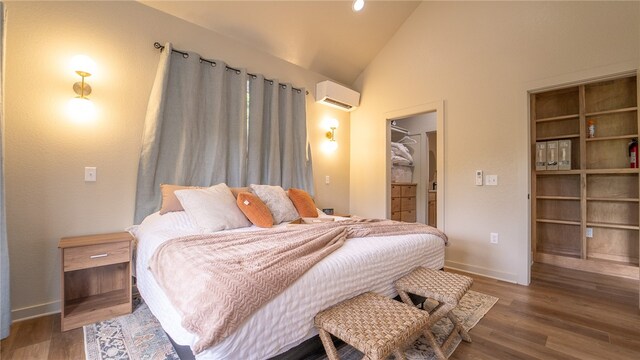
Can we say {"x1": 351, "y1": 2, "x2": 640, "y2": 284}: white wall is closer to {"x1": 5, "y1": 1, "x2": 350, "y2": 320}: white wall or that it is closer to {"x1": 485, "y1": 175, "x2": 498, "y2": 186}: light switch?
A: {"x1": 485, "y1": 175, "x2": 498, "y2": 186}: light switch

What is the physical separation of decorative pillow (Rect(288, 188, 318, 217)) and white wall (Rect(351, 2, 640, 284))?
167 centimetres

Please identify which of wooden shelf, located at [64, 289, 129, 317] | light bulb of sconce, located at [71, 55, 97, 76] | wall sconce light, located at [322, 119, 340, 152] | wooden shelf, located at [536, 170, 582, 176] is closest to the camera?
wooden shelf, located at [64, 289, 129, 317]

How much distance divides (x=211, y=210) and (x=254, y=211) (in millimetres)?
357

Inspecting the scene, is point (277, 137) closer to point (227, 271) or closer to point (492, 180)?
point (227, 271)

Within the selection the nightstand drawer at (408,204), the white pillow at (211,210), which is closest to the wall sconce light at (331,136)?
the nightstand drawer at (408,204)

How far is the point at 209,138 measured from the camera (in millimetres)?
2818

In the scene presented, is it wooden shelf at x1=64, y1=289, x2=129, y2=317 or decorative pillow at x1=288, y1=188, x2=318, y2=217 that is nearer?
wooden shelf at x1=64, y1=289, x2=129, y2=317

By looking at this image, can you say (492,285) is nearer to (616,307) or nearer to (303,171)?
(616,307)

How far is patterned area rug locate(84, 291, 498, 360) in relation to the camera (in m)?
1.59

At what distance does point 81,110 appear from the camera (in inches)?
86.0

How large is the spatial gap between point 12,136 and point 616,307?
15.9 ft

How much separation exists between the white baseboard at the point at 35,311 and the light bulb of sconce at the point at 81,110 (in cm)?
142

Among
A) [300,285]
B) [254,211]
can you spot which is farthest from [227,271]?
[254,211]

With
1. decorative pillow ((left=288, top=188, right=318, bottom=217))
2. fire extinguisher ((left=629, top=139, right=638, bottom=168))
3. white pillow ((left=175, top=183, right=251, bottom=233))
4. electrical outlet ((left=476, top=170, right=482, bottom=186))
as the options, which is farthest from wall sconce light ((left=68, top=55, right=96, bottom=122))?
fire extinguisher ((left=629, top=139, right=638, bottom=168))
